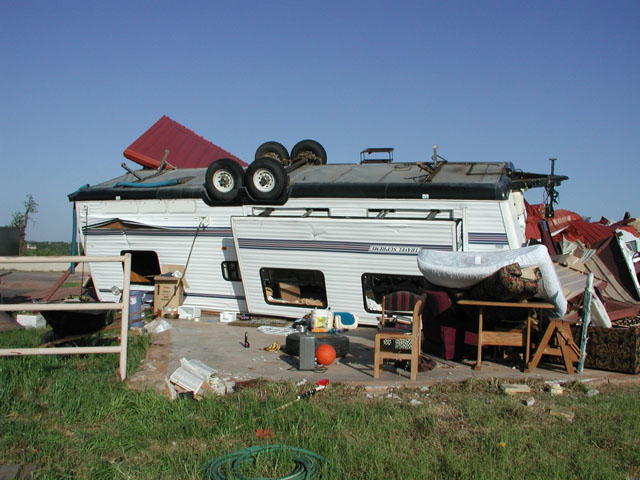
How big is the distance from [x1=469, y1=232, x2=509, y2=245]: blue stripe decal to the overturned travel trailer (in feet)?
0.06

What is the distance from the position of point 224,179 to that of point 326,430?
28.4ft

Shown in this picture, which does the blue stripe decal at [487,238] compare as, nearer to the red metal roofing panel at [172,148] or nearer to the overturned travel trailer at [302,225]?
the overturned travel trailer at [302,225]

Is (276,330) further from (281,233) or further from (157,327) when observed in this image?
(157,327)

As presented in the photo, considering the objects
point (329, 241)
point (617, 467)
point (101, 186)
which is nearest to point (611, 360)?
point (617, 467)

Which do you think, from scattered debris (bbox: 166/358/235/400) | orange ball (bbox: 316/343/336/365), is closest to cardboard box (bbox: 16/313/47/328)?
scattered debris (bbox: 166/358/235/400)

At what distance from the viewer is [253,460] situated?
16.8ft

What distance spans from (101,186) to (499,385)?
11.3m

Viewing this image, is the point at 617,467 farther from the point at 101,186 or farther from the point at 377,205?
the point at 101,186

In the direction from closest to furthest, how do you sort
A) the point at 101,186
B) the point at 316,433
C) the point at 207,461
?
1. the point at 207,461
2. the point at 316,433
3. the point at 101,186

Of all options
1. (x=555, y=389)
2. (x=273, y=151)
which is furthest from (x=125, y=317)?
(x=273, y=151)

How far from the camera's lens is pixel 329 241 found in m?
12.1

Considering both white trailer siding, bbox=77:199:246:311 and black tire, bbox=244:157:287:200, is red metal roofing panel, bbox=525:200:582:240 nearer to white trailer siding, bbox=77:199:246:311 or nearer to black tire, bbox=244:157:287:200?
black tire, bbox=244:157:287:200

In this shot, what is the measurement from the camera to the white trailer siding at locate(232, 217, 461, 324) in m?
11.5

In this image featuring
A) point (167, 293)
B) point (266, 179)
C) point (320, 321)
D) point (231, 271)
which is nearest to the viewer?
point (320, 321)
